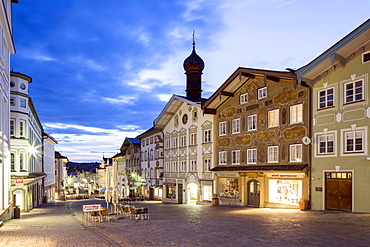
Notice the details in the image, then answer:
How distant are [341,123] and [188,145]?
19402mm

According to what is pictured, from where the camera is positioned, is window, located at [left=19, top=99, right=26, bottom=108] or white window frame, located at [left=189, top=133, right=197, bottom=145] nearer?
window, located at [left=19, top=99, right=26, bottom=108]

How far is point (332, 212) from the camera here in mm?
21594

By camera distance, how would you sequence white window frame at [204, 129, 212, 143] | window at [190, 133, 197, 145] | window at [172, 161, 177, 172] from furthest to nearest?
window at [172, 161, 177, 172], window at [190, 133, 197, 145], white window frame at [204, 129, 212, 143]

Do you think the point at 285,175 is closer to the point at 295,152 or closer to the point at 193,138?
the point at 295,152

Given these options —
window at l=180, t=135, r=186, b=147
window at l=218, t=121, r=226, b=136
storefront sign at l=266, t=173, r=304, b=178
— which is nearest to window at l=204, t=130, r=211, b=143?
window at l=218, t=121, r=226, b=136

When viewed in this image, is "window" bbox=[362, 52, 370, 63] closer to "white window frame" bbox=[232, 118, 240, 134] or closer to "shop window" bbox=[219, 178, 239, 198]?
"white window frame" bbox=[232, 118, 240, 134]

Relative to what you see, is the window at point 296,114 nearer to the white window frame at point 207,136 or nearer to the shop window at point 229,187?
the shop window at point 229,187

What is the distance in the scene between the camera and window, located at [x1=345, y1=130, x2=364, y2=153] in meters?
21.0

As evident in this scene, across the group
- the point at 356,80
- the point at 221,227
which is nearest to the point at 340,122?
the point at 356,80

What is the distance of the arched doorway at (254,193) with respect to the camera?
93.4ft

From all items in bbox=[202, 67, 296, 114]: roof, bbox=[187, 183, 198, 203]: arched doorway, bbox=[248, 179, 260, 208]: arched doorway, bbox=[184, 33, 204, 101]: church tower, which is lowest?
bbox=[187, 183, 198, 203]: arched doorway

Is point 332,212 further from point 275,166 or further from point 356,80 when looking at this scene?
point 356,80

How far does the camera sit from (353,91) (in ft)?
70.4

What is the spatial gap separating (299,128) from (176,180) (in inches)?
795
